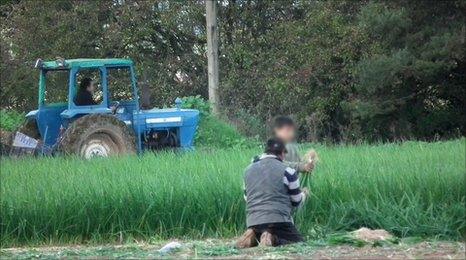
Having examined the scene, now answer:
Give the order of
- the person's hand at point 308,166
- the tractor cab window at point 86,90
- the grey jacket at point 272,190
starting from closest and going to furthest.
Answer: the grey jacket at point 272,190 < the person's hand at point 308,166 < the tractor cab window at point 86,90

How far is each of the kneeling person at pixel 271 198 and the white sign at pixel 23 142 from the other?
8.53 metres

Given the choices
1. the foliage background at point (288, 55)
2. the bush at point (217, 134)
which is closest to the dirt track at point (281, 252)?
the bush at point (217, 134)

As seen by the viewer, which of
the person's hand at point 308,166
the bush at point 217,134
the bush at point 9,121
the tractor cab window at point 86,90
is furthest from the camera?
the bush at point 217,134

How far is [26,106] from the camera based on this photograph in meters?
28.1

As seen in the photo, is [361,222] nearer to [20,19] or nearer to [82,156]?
[82,156]

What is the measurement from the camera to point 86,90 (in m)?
18.9

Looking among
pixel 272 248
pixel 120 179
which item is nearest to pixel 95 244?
pixel 120 179

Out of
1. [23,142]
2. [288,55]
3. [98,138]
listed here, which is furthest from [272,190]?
[288,55]

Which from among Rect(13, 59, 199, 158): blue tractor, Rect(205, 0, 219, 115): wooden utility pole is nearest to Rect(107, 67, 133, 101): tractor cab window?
Rect(205, 0, 219, 115): wooden utility pole

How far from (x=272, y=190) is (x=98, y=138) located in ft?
27.9

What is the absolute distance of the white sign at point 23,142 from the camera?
1838 centimetres

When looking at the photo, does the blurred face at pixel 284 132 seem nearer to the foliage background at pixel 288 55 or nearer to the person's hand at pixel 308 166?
the person's hand at pixel 308 166

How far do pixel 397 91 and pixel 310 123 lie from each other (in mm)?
2470

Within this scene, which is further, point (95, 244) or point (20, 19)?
point (20, 19)
